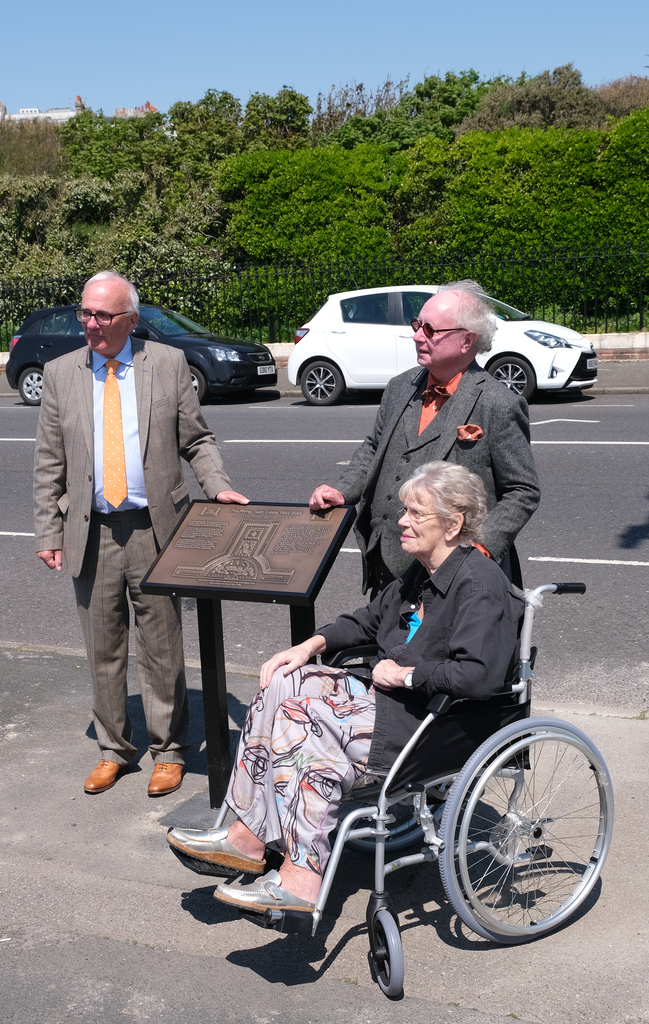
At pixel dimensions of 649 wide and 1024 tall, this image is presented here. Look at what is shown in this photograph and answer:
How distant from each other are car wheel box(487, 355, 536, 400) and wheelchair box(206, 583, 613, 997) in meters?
11.2

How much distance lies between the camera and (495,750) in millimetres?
2975

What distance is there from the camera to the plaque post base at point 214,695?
3.72 m

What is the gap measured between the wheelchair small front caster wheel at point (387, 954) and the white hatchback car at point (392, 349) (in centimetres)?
1184

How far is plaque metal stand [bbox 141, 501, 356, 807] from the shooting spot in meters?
3.51

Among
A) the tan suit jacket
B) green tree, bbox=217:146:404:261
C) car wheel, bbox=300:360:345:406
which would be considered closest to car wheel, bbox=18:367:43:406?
car wheel, bbox=300:360:345:406

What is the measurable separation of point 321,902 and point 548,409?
11.6 meters

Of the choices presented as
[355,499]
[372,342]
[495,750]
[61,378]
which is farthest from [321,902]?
[372,342]

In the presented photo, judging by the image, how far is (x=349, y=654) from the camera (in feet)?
11.5

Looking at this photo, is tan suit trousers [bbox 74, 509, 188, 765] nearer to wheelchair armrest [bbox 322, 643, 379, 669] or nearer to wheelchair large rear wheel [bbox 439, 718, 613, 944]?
wheelchair armrest [bbox 322, 643, 379, 669]

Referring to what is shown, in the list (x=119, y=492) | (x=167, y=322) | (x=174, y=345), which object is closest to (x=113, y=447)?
(x=119, y=492)

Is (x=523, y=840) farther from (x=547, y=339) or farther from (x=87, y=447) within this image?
(x=547, y=339)

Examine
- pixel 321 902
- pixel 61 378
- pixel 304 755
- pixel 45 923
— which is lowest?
pixel 45 923

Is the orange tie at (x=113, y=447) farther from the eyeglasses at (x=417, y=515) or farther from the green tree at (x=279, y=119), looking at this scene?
the green tree at (x=279, y=119)

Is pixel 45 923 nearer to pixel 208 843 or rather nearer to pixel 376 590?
pixel 208 843
